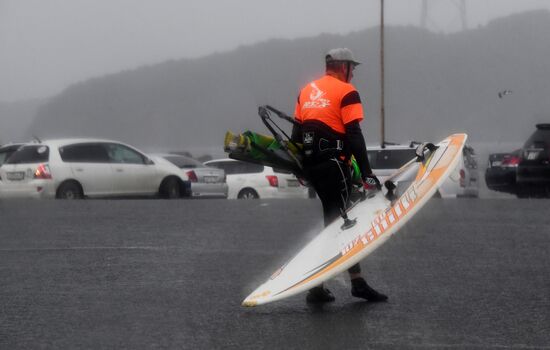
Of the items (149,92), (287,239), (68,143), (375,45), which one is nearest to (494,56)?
(375,45)

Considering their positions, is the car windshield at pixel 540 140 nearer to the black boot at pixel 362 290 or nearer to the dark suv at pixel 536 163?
the dark suv at pixel 536 163

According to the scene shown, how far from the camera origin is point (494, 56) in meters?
110

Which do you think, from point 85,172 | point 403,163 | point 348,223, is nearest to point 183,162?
point 403,163

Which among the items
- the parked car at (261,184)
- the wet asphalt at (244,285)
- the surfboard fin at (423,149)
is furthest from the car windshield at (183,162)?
the surfboard fin at (423,149)

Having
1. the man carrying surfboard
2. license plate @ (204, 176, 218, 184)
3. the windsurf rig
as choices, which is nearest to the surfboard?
the man carrying surfboard

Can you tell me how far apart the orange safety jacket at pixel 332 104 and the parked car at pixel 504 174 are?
1896cm

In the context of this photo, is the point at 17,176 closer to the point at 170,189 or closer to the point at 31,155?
the point at 31,155

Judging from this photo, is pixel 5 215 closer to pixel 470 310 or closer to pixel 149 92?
pixel 470 310

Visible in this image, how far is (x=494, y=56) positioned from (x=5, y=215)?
95.6m

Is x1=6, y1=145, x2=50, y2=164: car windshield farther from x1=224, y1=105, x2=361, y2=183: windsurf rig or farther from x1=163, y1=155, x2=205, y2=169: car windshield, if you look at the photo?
x1=224, y1=105, x2=361, y2=183: windsurf rig

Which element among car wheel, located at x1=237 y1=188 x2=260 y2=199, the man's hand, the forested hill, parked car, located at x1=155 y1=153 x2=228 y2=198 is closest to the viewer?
the man's hand

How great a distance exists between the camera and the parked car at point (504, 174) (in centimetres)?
2748

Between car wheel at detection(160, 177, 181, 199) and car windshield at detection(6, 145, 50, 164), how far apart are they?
2544 millimetres

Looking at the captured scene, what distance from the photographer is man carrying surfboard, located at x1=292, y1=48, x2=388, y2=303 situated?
8523 millimetres
